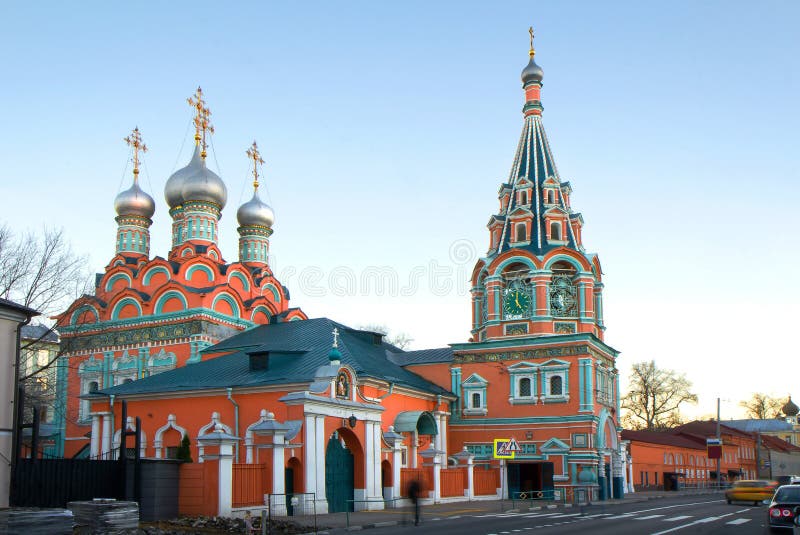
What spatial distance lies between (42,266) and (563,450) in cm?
1949

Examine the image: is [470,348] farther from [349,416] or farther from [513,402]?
[349,416]

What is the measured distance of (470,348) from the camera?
36500 millimetres

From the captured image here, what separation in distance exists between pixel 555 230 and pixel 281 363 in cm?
1385

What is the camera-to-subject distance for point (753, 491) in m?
28.7

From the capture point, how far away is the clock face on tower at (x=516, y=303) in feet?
119

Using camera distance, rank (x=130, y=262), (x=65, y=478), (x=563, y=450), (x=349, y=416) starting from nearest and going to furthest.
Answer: (x=65, y=478) → (x=349, y=416) → (x=563, y=450) → (x=130, y=262)

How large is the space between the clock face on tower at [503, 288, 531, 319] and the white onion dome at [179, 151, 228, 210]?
14853mm

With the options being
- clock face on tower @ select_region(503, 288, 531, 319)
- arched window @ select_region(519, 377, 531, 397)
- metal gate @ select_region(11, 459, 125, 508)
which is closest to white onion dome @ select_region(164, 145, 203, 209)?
clock face on tower @ select_region(503, 288, 531, 319)

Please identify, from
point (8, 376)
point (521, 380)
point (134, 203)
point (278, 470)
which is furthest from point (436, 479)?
point (134, 203)

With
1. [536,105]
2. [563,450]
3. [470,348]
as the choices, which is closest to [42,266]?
[470,348]

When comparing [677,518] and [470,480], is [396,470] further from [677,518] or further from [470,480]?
[677,518]

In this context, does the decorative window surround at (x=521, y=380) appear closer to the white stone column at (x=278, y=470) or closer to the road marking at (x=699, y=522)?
the road marking at (x=699, y=522)

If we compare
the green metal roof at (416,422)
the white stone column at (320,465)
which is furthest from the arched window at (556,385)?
the white stone column at (320,465)

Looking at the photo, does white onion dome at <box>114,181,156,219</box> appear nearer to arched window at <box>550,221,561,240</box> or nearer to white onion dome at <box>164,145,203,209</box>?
white onion dome at <box>164,145,203,209</box>
